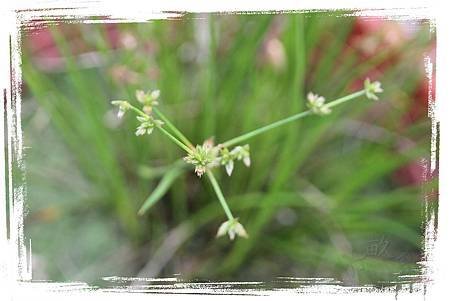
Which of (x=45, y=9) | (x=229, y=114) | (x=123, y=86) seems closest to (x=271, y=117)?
(x=229, y=114)

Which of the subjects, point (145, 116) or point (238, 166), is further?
point (238, 166)

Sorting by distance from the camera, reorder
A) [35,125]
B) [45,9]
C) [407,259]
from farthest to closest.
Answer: [35,125], [407,259], [45,9]

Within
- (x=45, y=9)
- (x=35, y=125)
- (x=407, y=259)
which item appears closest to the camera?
(x=45, y=9)

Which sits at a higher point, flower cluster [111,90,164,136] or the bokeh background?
the bokeh background

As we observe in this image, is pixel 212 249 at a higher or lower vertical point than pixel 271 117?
lower

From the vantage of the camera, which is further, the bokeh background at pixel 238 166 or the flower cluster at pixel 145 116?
the bokeh background at pixel 238 166

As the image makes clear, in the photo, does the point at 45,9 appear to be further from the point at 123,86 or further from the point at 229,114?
the point at 229,114

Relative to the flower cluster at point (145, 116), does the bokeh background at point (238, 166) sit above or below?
above

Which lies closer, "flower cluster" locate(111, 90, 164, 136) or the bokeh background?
"flower cluster" locate(111, 90, 164, 136)
